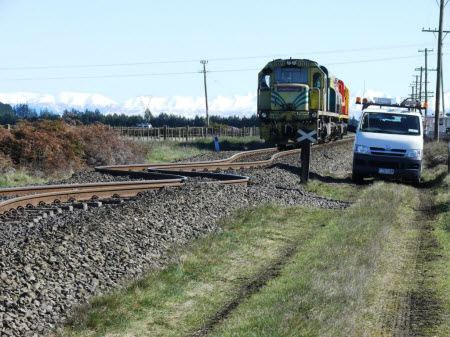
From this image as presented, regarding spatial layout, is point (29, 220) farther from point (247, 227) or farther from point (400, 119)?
point (400, 119)

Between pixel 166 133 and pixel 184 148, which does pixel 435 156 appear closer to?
pixel 184 148

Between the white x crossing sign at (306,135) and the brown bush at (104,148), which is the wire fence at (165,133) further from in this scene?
the white x crossing sign at (306,135)

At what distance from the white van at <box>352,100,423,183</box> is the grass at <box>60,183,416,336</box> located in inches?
298

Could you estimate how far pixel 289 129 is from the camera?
96.7 feet

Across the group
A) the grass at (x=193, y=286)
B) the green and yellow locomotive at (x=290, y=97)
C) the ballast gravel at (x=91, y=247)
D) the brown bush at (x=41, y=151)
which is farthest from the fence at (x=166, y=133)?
the grass at (x=193, y=286)

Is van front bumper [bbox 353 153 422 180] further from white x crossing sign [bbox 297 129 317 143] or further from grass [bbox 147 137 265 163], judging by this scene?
grass [bbox 147 137 265 163]

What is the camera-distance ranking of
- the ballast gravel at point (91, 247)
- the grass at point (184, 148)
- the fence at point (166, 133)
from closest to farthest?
1. the ballast gravel at point (91, 247)
2. the grass at point (184, 148)
3. the fence at point (166, 133)

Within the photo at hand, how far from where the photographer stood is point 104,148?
2842cm

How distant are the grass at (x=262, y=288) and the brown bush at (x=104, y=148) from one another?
17085mm

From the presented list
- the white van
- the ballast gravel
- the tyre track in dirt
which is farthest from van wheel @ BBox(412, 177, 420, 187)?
the tyre track in dirt

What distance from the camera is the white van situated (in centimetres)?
1908

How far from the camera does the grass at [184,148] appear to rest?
3355 centimetres

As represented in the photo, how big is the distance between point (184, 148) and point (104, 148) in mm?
11583

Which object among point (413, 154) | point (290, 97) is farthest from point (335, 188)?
point (290, 97)
